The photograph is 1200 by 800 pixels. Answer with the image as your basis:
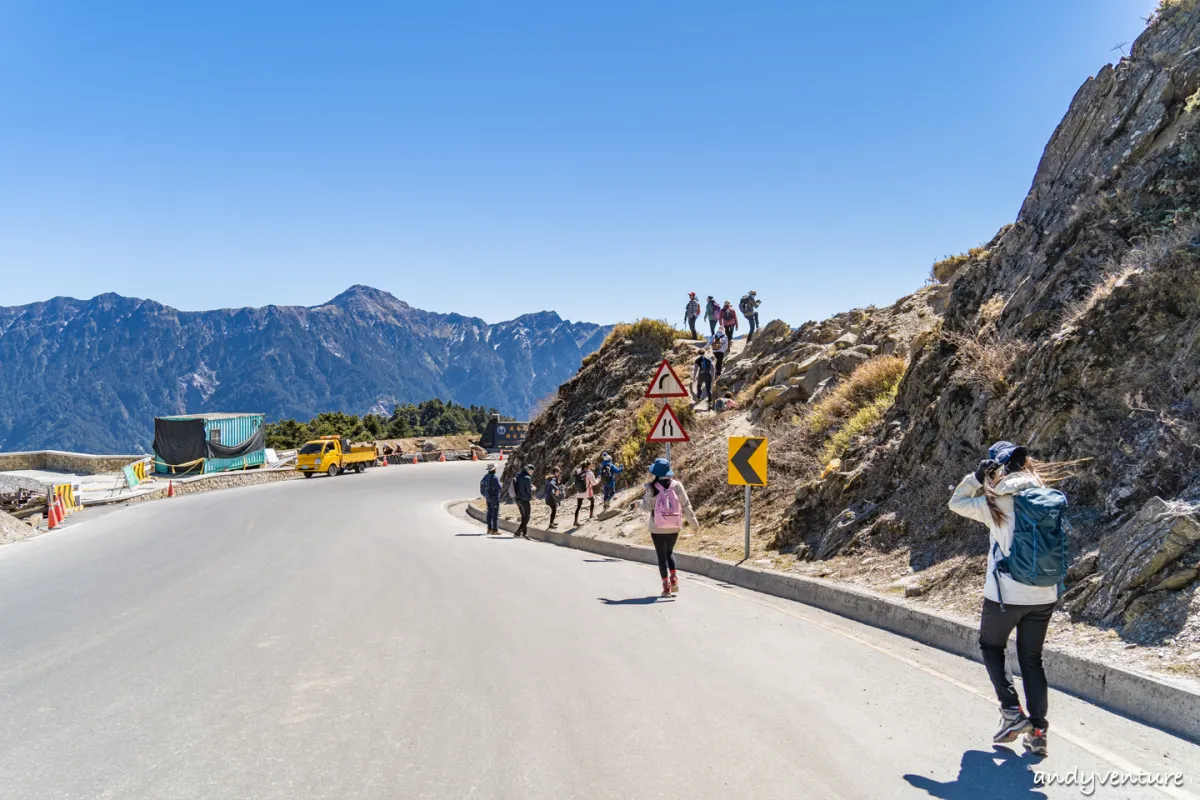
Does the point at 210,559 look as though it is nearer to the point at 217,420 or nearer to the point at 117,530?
the point at 117,530

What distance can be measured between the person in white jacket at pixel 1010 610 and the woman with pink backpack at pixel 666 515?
211 inches

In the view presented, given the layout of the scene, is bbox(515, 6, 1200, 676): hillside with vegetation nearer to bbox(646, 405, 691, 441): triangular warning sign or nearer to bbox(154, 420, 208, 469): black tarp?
bbox(646, 405, 691, 441): triangular warning sign

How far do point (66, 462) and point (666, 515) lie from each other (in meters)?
54.8

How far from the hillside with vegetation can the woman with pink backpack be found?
71.5 inches

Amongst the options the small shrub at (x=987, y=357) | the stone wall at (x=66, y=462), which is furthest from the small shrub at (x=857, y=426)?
the stone wall at (x=66, y=462)

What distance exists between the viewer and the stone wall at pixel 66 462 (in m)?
50.5

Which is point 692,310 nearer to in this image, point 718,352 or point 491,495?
point 718,352

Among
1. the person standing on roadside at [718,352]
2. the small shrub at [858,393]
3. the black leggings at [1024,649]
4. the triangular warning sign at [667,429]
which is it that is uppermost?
the person standing on roadside at [718,352]

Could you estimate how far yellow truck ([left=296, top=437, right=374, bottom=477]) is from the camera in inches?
1857

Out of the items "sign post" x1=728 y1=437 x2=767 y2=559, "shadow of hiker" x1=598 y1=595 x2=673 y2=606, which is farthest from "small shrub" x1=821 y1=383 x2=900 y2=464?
"shadow of hiker" x1=598 y1=595 x2=673 y2=606

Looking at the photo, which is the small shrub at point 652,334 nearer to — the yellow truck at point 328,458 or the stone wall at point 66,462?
the yellow truck at point 328,458

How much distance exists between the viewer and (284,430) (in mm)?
78438

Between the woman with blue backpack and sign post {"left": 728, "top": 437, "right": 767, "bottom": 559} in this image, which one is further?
sign post {"left": 728, "top": 437, "right": 767, "bottom": 559}

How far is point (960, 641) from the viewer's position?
22.9 ft
